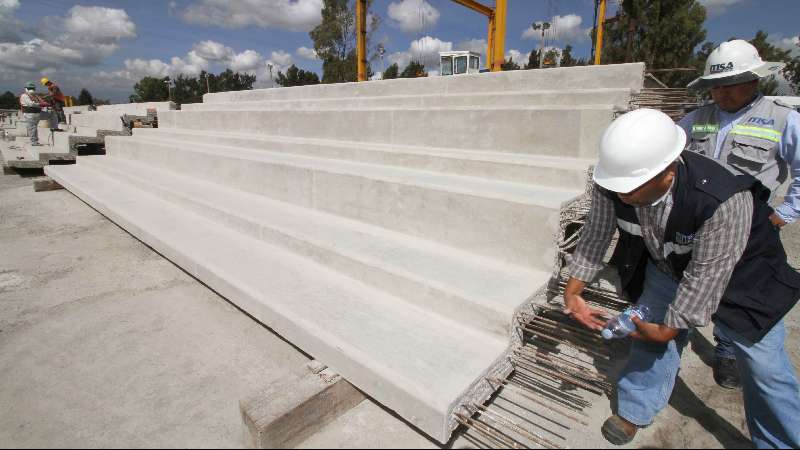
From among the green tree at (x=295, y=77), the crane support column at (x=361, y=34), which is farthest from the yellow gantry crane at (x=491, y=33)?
the green tree at (x=295, y=77)

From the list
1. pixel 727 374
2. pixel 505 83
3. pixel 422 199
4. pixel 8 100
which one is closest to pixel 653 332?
pixel 727 374

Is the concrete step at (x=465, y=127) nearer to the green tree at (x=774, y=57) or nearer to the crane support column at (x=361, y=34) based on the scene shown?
the crane support column at (x=361, y=34)

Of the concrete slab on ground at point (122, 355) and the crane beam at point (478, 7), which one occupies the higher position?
the crane beam at point (478, 7)

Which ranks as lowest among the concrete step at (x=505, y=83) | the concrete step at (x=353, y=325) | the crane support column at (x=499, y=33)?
the concrete step at (x=353, y=325)

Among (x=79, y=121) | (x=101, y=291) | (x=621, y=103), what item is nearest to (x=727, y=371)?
(x=621, y=103)

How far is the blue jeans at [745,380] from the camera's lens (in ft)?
6.20

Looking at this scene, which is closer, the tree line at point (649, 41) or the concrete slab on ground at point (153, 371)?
the concrete slab on ground at point (153, 371)

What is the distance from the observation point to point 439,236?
3.34 metres

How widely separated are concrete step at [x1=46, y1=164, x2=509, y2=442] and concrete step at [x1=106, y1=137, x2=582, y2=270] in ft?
2.38

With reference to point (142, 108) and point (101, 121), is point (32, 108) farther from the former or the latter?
point (142, 108)

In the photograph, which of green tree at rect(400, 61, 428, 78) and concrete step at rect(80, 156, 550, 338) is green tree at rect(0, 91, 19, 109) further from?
concrete step at rect(80, 156, 550, 338)

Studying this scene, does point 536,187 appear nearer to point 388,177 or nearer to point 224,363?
point 388,177

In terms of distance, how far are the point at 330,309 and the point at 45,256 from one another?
4.05 meters

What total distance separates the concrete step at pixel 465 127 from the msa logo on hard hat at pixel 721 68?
76 centimetres
